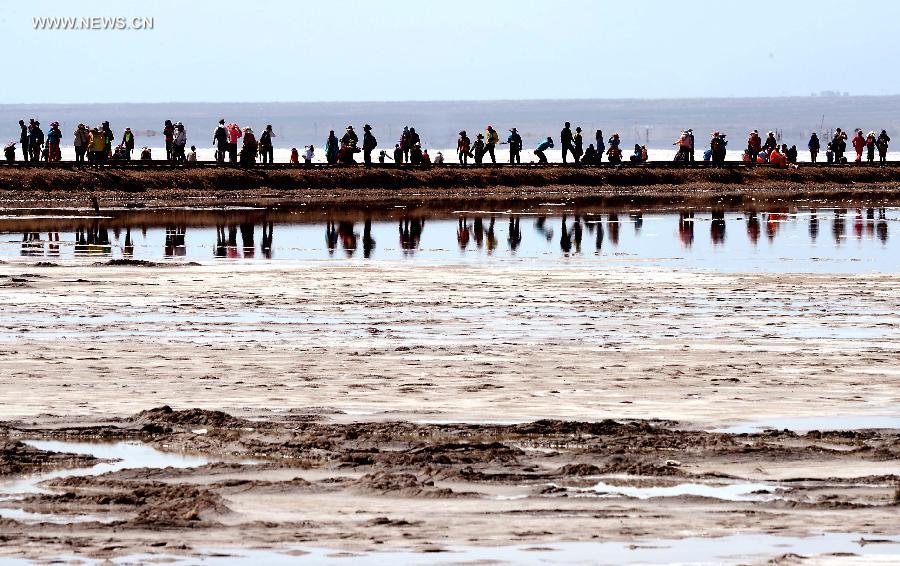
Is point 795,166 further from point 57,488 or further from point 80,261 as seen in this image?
point 57,488

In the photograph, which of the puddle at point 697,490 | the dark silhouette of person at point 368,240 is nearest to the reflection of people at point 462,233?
the dark silhouette of person at point 368,240

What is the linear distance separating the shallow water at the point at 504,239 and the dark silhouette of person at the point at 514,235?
0.07 ft

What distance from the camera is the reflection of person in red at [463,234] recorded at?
102 ft

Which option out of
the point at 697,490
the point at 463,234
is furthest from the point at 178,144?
the point at 697,490

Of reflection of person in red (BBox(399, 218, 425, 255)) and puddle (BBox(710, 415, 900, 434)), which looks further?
reflection of person in red (BBox(399, 218, 425, 255))

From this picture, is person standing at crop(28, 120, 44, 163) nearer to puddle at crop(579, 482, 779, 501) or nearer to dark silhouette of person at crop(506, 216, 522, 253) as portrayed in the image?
dark silhouette of person at crop(506, 216, 522, 253)

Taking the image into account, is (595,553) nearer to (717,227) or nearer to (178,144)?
(717,227)

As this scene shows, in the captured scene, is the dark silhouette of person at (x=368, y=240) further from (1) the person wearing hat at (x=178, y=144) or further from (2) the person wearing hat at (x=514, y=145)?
(2) the person wearing hat at (x=514, y=145)

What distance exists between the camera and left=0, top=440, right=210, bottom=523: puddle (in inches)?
360

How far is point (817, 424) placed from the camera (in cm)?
1200

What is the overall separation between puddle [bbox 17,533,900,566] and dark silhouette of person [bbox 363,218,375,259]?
64.8 ft

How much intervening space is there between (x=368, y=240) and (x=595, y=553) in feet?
78.7

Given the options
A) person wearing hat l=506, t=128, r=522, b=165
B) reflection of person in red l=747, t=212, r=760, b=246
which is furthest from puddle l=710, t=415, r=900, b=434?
person wearing hat l=506, t=128, r=522, b=165

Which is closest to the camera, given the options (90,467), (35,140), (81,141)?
(90,467)
